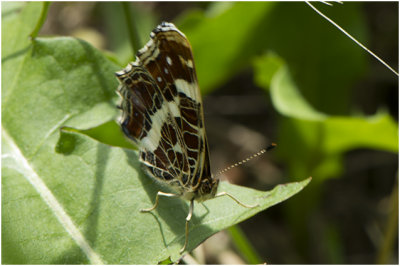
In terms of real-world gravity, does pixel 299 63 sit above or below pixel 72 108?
below

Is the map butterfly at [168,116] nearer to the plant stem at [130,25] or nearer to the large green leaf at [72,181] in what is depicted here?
the large green leaf at [72,181]

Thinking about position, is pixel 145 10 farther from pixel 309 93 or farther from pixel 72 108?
pixel 72 108

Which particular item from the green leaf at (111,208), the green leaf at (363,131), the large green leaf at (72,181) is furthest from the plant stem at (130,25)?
the green leaf at (363,131)

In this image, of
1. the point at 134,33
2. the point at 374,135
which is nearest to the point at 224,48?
the point at 134,33

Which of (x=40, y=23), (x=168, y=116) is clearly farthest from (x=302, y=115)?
(x=40, y=23)

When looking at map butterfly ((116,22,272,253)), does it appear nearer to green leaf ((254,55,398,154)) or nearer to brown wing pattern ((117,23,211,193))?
brown wing pattern ((117,23,211,193))
